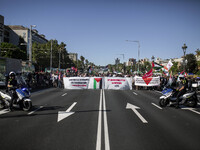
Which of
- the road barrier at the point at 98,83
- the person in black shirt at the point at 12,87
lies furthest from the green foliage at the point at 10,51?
the person in black shirt at the point at 12,87

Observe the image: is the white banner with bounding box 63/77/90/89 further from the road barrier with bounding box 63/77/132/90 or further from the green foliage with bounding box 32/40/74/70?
the green foliage with bounding box 32/40/74/70

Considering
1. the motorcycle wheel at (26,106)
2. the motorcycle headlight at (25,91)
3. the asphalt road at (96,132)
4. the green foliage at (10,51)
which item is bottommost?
the asphalt road at (96,132)

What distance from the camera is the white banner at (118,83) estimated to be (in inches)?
856

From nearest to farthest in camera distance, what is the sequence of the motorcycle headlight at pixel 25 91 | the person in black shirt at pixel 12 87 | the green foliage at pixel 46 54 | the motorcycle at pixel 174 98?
the person in black shirt at pixel 12 87, the motorcycle headlight at pixel 25 91, the motorcycle at pixel 174 98, the green foliage at pixel 46 54

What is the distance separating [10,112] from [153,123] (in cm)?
609

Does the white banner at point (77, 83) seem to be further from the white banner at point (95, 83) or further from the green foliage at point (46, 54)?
the green foliage at point (46, 54)

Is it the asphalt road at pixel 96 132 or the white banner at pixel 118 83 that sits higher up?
the white banner at pixel 118 83

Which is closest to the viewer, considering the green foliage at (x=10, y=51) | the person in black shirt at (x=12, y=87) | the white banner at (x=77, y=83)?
the person in black shirt at (x=12, y=87)

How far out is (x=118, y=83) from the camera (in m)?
21.8

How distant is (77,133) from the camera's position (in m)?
5.34

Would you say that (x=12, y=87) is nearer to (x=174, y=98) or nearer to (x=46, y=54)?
(x=174, y=98)

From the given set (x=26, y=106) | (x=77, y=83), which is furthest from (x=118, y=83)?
(x=26, y=106)

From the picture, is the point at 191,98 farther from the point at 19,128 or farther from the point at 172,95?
the point at 19,128

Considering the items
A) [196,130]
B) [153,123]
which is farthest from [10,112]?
[196,130]
